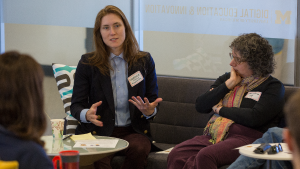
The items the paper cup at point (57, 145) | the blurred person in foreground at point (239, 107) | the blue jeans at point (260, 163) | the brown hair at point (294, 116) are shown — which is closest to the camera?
the brown hair at point (294, 116)

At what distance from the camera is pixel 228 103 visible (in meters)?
2.66

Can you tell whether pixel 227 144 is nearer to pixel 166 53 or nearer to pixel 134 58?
pixel 134 58

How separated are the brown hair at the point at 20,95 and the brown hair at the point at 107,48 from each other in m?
1.56

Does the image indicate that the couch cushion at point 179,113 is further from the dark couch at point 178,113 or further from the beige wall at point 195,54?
the beige wall at point 195,54

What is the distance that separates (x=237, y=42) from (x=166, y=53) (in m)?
1.15

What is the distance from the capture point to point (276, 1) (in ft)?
11.4

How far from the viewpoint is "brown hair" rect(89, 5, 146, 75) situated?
2.70 meters

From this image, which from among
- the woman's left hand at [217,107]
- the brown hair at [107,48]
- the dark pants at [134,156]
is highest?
the brown hair at [107,48]

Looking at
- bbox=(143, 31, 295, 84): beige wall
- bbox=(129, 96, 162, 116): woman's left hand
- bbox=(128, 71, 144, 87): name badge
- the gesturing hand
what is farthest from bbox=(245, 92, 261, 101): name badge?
the gesturing hand

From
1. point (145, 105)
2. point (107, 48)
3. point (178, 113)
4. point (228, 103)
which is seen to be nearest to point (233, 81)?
point (228, 103)

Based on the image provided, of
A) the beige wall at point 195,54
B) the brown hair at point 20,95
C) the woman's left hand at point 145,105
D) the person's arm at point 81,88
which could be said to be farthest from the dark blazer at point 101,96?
the brown hair at point 20,95

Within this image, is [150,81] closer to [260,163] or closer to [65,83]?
[65,83]

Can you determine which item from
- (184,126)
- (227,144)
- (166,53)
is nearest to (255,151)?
(227,144)

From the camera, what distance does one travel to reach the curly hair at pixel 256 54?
2.58 m
